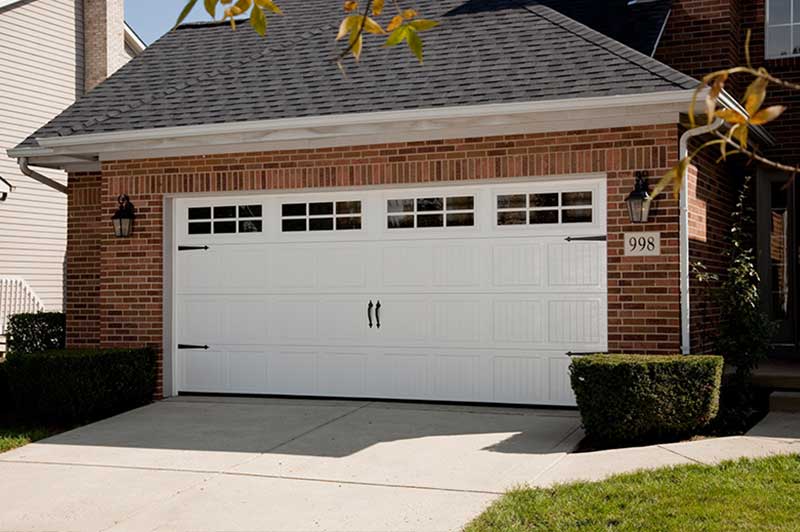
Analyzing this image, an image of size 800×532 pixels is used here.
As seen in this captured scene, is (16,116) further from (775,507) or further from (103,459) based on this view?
(775,507)

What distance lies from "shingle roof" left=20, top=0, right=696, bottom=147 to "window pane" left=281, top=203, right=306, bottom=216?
1.07 m

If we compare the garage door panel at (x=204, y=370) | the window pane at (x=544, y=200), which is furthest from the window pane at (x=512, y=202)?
the garage door panel at (x=204, y=370)

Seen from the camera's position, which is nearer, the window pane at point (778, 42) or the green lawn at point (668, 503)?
the green lawn at point (668, 503)

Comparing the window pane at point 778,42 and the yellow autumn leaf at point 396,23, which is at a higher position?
the window pane at point 778,42

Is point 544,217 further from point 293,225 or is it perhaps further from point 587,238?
point 293,225

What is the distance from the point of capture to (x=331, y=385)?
36.0 ft

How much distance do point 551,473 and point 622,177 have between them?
358cm

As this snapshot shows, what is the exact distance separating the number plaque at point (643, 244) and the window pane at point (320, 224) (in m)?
3.43

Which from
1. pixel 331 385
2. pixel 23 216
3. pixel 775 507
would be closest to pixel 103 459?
pixel 331 385

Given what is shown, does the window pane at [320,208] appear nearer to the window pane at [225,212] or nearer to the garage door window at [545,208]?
the window pane at [225,212]

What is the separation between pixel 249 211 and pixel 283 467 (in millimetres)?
4326

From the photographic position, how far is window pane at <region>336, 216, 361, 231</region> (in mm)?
10875

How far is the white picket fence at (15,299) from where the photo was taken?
57.8 ft

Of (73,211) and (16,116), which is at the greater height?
(16,116)
